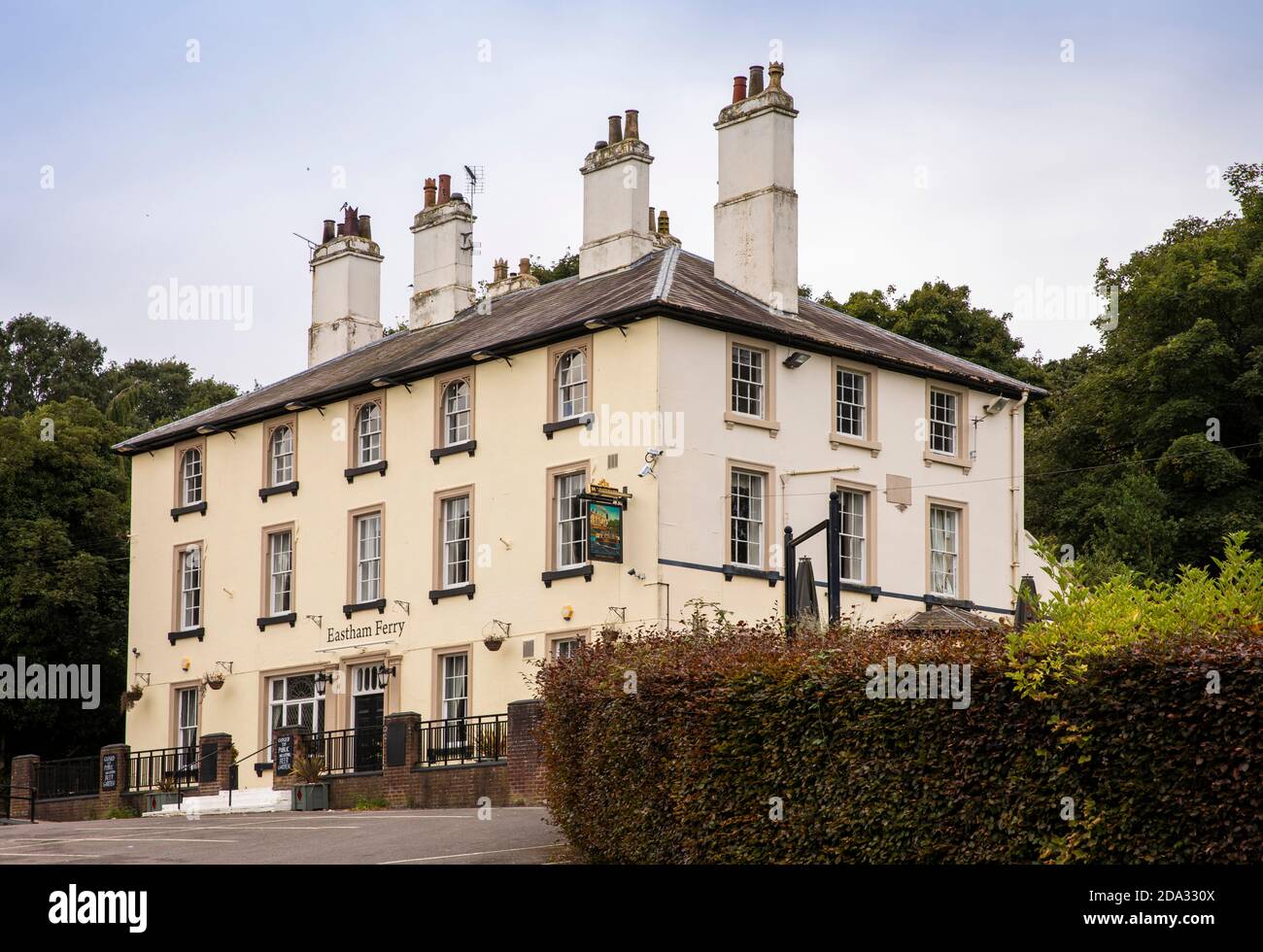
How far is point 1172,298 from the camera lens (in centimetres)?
4756

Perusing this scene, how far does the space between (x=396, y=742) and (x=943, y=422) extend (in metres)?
13.9

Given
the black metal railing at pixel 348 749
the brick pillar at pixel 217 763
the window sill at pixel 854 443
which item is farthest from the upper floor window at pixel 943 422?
the brick pillar at pixel 217 763

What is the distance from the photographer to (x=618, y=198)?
127 feet

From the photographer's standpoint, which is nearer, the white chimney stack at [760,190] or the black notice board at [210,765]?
the white chimney stack at [760,190]

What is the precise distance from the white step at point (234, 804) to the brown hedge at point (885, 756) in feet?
52.3

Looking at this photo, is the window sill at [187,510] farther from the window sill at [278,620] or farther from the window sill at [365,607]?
the window sill at [365,607]

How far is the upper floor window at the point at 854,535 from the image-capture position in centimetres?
3578

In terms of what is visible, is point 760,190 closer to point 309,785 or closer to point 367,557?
point 367,557

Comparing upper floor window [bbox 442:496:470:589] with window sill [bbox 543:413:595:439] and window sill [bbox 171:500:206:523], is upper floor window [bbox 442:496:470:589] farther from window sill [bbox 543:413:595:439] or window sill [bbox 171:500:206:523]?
window sill [bbox 171:500:206:523]

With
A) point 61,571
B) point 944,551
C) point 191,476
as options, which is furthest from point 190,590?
point 944,551

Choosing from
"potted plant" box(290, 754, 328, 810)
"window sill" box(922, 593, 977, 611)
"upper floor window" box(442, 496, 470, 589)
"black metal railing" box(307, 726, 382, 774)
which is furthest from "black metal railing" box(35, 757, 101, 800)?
"window sill" box(922, 593, 977, 611)

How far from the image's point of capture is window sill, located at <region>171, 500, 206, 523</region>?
43.1 metres

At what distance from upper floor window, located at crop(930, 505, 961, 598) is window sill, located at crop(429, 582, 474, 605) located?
31.9ft
